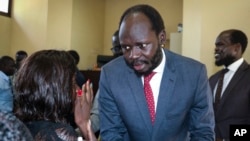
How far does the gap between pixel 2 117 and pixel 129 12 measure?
102 centimetres

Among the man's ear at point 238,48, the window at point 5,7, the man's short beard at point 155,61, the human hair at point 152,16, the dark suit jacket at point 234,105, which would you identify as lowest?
the dark suit jacket at point 234,105

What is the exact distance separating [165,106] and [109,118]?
11.6 inches

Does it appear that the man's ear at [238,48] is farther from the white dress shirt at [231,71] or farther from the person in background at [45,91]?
the person in background at [45,91]

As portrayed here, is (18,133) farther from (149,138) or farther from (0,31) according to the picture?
(0,31)

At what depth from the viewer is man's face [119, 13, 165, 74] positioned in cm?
141

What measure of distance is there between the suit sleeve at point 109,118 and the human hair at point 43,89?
1.05ft

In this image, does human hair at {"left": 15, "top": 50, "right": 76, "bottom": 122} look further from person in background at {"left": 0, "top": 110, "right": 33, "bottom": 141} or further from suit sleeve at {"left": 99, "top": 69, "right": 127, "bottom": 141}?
person in background at {"left": 0, "top": 110, "right": 33, "bottom": 141}

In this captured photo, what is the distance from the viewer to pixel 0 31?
5.77 m

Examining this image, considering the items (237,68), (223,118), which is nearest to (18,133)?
(223,118)

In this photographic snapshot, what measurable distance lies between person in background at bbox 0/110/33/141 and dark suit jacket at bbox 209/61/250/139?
7.31 ft

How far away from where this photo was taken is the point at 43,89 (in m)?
1.26

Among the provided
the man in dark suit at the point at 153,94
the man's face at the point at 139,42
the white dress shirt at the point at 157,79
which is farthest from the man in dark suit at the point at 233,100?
the man's face at the point at 139,42

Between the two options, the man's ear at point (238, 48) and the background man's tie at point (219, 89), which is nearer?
the background man's tie at point (219, 89)

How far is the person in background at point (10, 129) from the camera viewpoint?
56 centimetres
